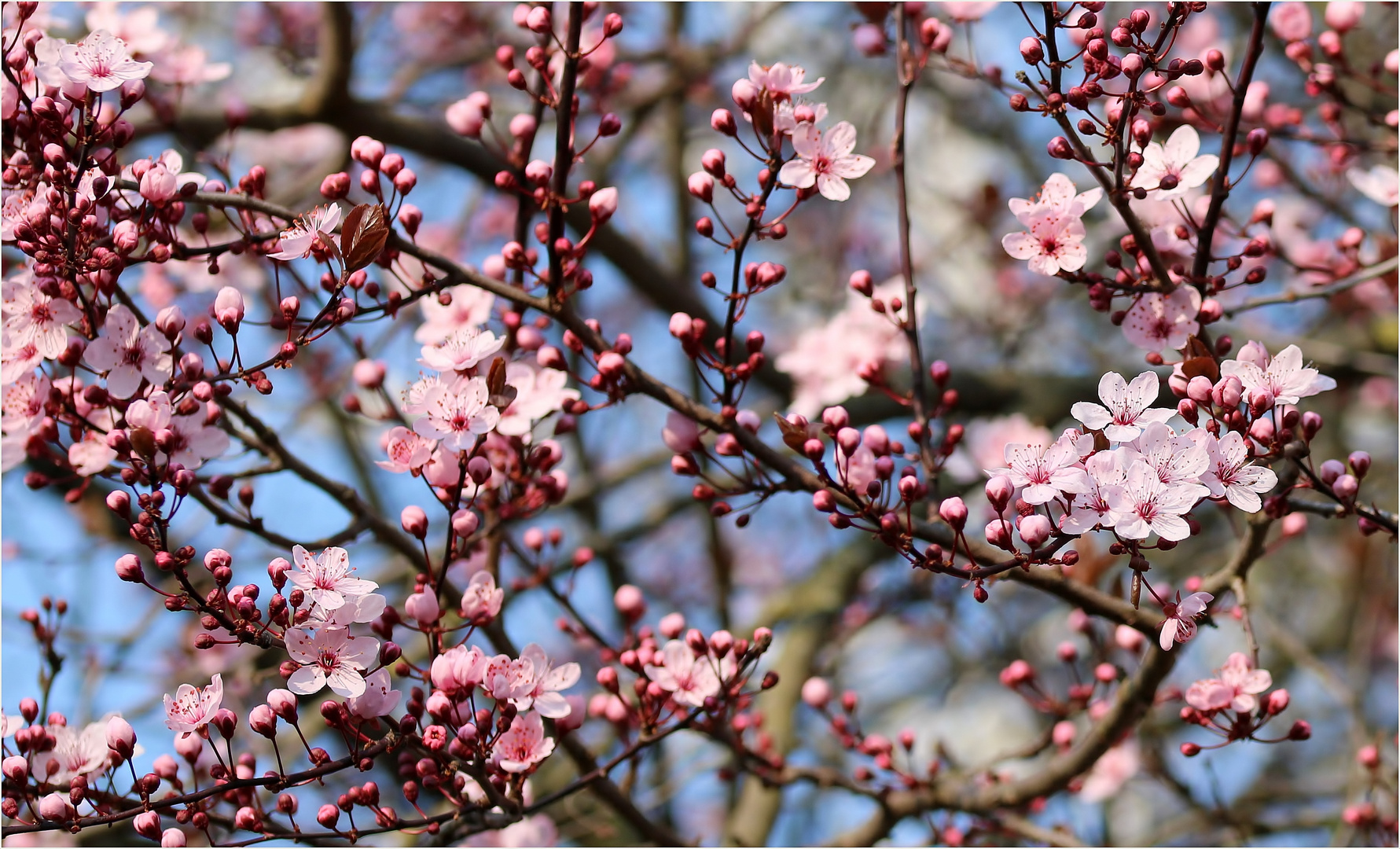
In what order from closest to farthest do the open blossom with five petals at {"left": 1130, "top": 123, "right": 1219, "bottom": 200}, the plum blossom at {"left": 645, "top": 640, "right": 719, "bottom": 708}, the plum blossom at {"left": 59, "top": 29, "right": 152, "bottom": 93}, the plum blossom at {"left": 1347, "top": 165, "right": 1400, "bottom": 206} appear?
the plum blossom at {"left": 59, "top": 29, "right": 152, "bottom": 93} → the open blossom with five petals at {"left": 1130, "top": 123, "right": 1219, "bottom": 200} → the plum blossom at {"left": 645, "top": 640, "right": 719, "bottom": 708} → the plum blossom at {"left": 1347, "top": 165, "right": 1400, "bottom": 206}

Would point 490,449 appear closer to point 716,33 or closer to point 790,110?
point 790,110

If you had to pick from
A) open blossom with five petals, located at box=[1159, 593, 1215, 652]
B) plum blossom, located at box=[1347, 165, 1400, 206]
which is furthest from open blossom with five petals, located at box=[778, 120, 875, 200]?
plum blossom, located at box=[1347, 165, 1400, 206]

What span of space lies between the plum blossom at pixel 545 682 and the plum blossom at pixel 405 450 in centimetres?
39

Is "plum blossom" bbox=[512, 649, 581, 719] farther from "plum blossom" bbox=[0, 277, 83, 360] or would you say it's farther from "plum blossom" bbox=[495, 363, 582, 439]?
"plum blossom" bbox=[0, 277, 83, 360]

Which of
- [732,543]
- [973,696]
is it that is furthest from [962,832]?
[732,543]

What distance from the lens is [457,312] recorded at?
2.51 m

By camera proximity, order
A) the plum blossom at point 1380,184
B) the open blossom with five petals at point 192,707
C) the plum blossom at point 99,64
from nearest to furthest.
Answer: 1. the open blossom with five petals at point 192,707
2. the plum blossom at point 99,64
3. the plum blossom at point 1380,184

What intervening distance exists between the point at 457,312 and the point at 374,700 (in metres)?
0.97

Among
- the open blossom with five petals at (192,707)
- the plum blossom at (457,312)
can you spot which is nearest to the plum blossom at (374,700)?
the open blossom with five petals at (192,707)

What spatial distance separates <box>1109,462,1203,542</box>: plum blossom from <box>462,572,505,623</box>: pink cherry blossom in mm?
1079

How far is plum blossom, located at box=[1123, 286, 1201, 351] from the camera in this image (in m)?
2.12

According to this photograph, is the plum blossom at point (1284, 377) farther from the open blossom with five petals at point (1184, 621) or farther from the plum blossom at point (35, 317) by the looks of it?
the plum blossom at point (35, 317)

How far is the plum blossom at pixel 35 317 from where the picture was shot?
6.54 feet

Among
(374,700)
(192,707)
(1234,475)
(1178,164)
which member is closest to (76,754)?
(192,707)
